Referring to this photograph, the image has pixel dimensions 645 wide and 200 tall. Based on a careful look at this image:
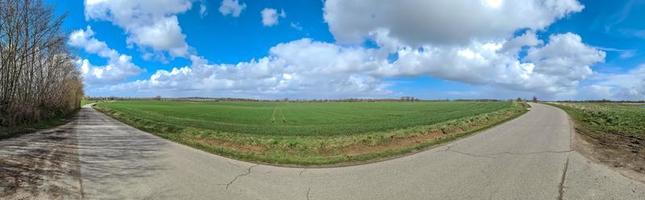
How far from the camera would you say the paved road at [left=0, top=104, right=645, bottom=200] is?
748 cm

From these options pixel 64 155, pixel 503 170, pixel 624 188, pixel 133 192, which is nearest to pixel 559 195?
pixel 624 188

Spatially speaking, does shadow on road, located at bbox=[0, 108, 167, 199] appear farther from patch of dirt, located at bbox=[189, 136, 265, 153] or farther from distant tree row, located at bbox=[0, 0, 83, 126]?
distant tree row, located at bbox=[0, 0, 83, 126]

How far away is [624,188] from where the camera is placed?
784 centimetres

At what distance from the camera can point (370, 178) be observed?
9.05 m

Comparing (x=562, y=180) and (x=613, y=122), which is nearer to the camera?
(x=562, y=180)

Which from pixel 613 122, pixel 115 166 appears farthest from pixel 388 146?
pixel 613 122

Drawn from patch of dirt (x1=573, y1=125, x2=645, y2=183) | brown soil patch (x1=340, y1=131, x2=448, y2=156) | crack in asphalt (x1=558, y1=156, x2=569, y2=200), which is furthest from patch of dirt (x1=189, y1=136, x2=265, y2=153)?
patch of dirt (x1=573, y1=125, x2=645, y2=183)

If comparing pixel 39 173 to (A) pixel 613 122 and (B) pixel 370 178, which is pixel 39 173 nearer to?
(B) pixel 370 178

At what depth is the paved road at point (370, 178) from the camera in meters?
7.48

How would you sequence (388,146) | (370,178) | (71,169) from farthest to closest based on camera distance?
(388,146), (71,169), (370,178)

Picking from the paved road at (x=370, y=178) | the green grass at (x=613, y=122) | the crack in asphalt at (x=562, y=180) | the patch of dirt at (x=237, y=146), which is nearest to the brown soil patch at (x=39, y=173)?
the paved road at (x=370, y=178)

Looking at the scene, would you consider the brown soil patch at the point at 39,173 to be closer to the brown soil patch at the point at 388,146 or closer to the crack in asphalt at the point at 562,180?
the brown soil patch at the point at 388,146

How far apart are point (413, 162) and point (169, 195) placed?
6.76 metres

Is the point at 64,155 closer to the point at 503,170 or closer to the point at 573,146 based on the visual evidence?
the point at 503,170
